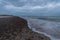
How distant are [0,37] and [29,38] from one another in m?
2.87

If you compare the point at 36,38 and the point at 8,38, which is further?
the point at 36,38

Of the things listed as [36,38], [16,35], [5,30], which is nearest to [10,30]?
[5,30]

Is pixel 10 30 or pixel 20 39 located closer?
pixel 20 39

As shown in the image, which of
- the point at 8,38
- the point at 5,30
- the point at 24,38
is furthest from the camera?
the point at 5,30

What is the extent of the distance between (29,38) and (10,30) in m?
2.12

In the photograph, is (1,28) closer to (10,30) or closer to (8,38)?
(10,30)

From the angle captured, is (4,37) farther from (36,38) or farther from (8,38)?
(36,38)

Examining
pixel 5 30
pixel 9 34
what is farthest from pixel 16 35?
pixel 5 30

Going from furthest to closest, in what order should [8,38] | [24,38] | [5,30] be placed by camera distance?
[5,30] → [24,38] → [8,38]

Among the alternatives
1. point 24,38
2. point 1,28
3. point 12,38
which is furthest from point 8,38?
point 1,28

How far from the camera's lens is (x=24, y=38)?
15.2m

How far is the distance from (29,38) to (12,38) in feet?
6.74

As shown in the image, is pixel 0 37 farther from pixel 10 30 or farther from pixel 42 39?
pixel 42 39

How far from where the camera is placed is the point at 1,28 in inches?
655
